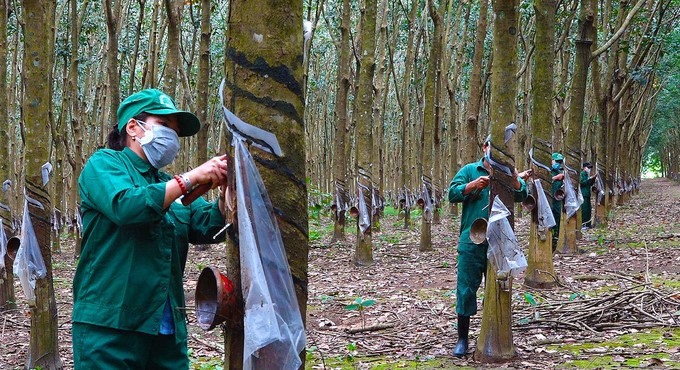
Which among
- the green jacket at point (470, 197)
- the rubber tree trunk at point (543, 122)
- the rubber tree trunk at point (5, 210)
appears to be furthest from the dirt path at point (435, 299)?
the rubber tree trunk at point (5, 210)

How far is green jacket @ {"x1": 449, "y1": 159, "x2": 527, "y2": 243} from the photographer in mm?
5362

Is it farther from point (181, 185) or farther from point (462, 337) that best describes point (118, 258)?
point (462, 337)

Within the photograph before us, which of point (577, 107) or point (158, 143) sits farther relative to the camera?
point (577, 107)

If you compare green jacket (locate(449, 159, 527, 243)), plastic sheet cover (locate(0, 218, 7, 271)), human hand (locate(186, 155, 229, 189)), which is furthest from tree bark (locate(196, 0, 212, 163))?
human hand (locate(186, 155, 229, 189))

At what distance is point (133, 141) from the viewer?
9.02ft

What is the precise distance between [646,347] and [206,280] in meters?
4.03

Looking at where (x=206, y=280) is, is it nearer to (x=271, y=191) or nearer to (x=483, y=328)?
(x=271, y=191)

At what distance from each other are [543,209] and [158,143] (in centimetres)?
548

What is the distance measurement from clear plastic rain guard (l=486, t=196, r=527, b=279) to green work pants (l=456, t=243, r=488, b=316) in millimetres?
287

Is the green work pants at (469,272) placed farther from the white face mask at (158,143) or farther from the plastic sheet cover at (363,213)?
the plastic sheet cover at (363,213)

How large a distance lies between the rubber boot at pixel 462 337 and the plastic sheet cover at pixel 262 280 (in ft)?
11.0

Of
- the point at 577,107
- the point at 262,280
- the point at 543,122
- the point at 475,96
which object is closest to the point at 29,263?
the point at 262,280

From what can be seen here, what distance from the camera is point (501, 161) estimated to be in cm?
501

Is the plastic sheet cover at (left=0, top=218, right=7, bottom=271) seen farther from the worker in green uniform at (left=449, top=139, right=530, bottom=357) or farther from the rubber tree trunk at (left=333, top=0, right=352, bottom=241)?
the rubber tree trunk at (left=333, top=0, right=352, bottom=241)
